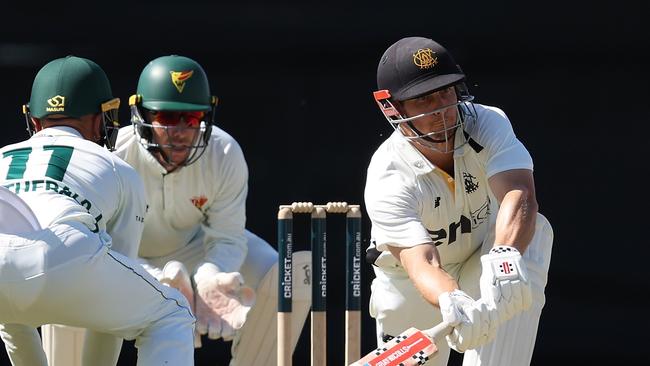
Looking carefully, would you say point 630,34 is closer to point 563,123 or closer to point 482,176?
point 563,123

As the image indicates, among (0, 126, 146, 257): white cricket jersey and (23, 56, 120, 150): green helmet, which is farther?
(23, 56, 120, 150): green helmet

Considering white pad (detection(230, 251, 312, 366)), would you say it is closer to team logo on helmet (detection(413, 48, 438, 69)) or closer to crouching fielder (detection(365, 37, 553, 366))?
crouching fielder (detection(365, 37, 553, 366))

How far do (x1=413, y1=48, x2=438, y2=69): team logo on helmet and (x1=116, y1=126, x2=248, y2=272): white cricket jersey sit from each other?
3.36ft

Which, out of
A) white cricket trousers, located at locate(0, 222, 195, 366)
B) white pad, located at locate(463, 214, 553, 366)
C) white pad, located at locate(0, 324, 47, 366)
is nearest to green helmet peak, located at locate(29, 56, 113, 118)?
white cricket trousers, located at locate(0, 222, 195, 366)

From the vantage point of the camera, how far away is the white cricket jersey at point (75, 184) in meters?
3.07

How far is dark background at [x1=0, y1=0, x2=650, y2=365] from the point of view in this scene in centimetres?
461

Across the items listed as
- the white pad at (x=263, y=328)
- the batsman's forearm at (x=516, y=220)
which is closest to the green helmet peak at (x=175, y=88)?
the white pad at (x=263, y=328)

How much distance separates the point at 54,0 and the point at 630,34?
1.84 meters

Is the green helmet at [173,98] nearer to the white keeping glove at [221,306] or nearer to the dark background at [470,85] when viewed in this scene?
the white keeping glove at [221,306]

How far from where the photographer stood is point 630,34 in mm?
4562

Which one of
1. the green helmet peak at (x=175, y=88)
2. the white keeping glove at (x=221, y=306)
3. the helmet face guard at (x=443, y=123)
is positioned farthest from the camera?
the green helmet peak at (x=175, y=88)

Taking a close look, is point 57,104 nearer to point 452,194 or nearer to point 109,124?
point 109,124

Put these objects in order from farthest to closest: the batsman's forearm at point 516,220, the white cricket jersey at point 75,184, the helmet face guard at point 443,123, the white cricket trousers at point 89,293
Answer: the helmet face guard at point 443,123 < the batsman's forearm at point 516,220 < the white cricket jersey at point 75,184 < the white cricket trousers at point 89,293

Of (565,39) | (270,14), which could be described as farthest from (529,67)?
(270,14)
